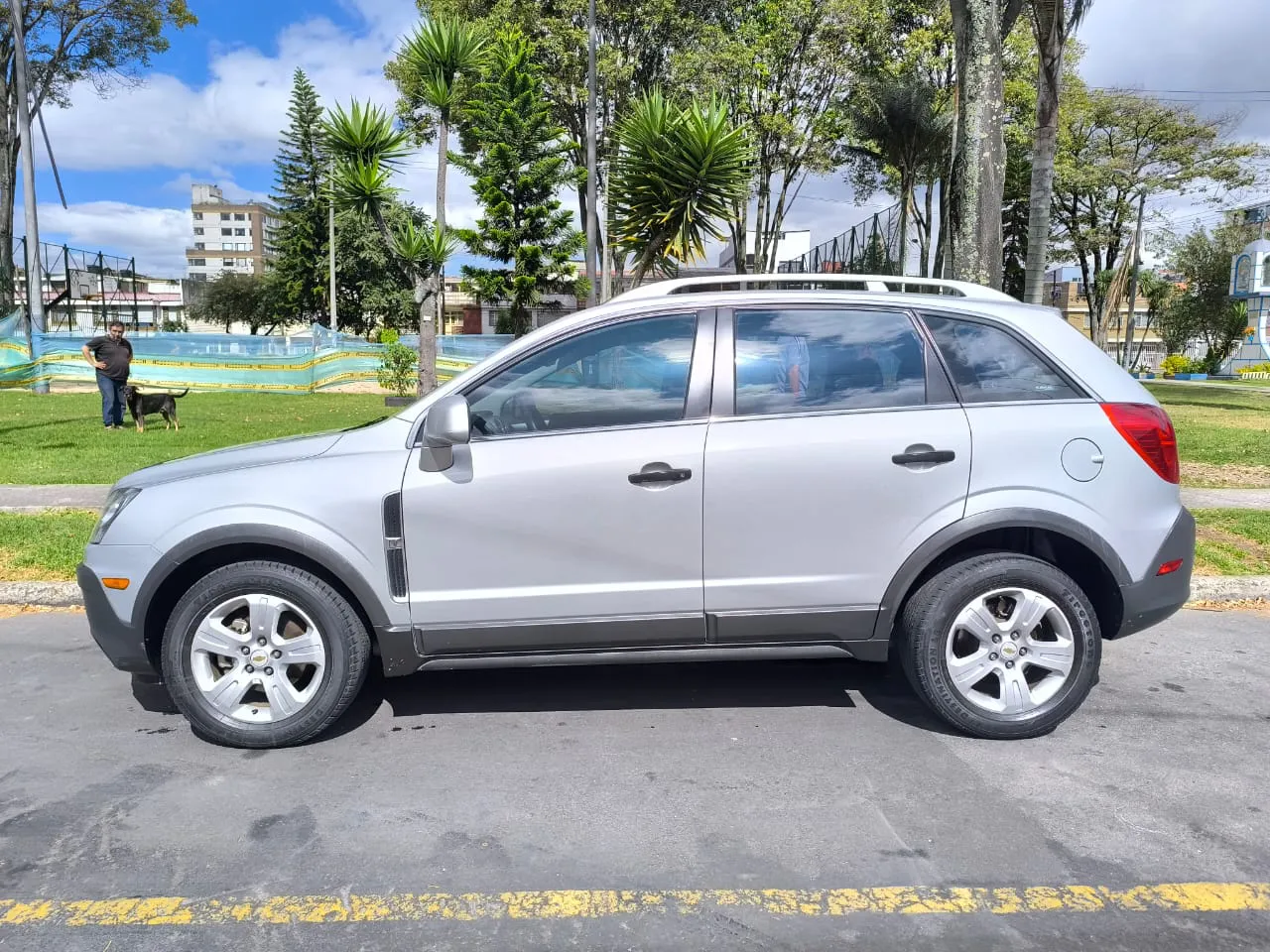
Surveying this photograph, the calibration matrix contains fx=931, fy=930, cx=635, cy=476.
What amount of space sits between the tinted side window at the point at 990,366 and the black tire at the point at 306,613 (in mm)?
2691

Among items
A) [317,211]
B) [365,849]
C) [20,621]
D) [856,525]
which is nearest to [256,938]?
[365,849]

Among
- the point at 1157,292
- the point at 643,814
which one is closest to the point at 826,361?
the point at 643,814

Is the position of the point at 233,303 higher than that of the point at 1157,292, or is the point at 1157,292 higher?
the point at 233,303

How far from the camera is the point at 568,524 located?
3.65m

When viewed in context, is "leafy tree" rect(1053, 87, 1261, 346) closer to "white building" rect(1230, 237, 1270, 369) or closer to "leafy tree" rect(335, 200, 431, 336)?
"white building" rect(1230, 237, 1270, 369)

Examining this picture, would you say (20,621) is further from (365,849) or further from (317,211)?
(317,211)

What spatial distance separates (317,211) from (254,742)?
53751 millimetres

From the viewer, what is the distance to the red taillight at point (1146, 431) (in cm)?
382

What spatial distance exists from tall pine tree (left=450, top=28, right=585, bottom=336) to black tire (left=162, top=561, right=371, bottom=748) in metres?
26.7

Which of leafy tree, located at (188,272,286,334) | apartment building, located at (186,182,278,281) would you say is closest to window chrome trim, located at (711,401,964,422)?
leafy tree, located at (188,272,286,334)

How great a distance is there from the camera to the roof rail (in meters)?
4.08

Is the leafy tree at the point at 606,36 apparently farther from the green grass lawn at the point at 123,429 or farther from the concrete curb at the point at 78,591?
the concrete curb at the point at 78,591

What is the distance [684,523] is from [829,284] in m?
1.45

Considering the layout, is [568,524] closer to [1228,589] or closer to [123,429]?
[1228,589]
